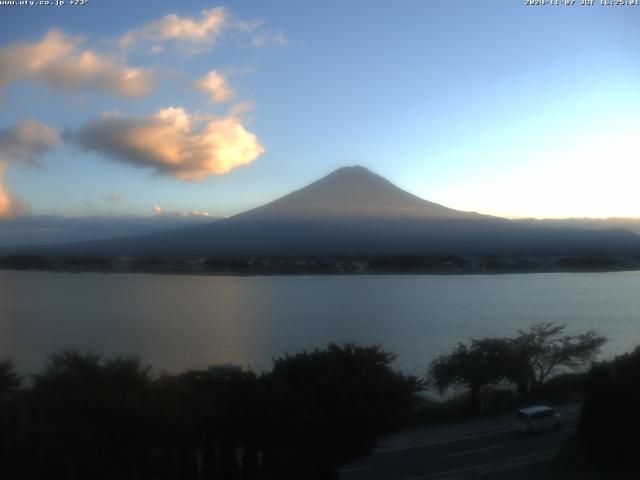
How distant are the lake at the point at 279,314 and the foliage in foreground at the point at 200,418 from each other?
564 centimetres

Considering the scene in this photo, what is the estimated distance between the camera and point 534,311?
789 inches

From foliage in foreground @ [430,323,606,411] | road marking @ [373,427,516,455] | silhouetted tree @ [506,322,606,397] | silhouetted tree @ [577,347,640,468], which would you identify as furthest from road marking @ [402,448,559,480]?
silhouetted tree @ [506,322,606,397]

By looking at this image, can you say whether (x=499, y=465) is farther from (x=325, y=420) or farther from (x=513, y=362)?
(x=513, y=362)

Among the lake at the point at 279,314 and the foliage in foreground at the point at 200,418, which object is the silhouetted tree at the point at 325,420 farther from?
the lake at the point at 279,314

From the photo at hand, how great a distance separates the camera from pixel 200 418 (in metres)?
4.90

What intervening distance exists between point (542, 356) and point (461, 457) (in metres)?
4.61

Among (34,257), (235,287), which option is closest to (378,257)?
(235,287)

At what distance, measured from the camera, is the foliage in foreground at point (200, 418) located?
4508mm

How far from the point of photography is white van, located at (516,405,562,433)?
22.4 ft

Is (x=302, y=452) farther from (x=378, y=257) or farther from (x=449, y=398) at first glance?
(x=378, y=257)

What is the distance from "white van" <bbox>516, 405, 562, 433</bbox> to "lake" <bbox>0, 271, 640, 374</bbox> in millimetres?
3935

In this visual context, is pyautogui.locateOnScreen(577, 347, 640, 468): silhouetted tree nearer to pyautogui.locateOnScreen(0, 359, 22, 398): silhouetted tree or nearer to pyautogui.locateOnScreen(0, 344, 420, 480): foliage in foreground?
pyautogui.locateOnScreen(0, 344, 420, 480): foliage in foreground

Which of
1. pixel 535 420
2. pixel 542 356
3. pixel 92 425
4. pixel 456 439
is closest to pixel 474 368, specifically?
pixel 542 356

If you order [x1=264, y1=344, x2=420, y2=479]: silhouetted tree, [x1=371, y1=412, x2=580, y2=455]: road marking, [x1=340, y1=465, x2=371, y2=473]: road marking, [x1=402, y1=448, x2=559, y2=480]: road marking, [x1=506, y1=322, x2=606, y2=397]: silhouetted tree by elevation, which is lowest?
[x1=371, y1=412, x2=580, y2=455]: road marking
